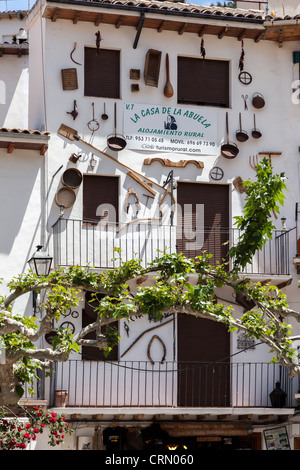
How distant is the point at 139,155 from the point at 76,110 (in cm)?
168

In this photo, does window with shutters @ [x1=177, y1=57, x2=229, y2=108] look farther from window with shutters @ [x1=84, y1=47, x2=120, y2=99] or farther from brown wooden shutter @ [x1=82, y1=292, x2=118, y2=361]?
brown wooden shutter @ [x1=82, y1=292, x2=118, y2=361]

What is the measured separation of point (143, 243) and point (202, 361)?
2927mm

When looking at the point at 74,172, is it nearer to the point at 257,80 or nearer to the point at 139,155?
the point at 139,155

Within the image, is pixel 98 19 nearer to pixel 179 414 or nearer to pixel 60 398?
pixel 60 398

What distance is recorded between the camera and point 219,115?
83.8 feet

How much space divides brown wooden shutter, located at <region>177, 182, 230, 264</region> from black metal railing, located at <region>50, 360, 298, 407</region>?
2494mm

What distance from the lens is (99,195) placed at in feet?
80.7

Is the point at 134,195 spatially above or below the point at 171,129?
below

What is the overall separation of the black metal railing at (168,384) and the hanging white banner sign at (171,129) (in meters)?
4.73

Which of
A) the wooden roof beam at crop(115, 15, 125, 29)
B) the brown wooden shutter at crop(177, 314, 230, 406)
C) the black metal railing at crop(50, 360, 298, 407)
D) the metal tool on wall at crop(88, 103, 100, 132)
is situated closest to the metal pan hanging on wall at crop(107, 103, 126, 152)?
the metal tool on wall at crop(88, 103, 100, 132)

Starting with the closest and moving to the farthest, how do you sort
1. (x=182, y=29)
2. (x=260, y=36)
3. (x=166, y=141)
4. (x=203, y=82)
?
(x=166, y=141)
(x=182, y=29)
(x=203, y=82)
(x=260, y=36)

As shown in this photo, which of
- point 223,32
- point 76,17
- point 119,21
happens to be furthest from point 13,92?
point 223,32

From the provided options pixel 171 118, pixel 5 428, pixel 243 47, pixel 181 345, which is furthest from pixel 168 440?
pixel 243 47

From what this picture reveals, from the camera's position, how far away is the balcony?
23766 millimetres
